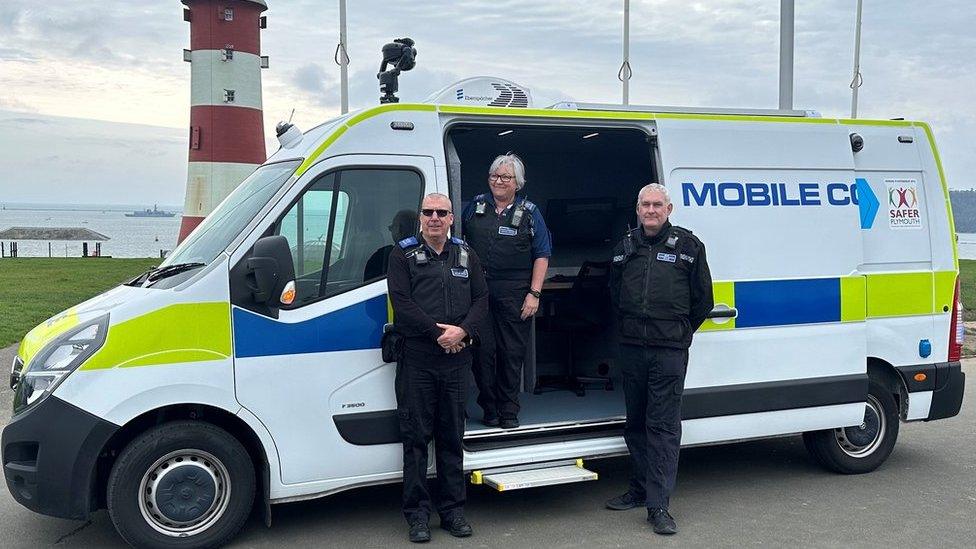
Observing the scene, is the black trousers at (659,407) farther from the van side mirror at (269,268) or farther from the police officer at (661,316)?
the van side mirror at (269,268)

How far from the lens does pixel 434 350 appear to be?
15.5 ft

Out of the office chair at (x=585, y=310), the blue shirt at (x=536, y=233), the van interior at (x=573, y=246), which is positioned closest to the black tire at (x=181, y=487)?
the van interior at (x=573, y=246)

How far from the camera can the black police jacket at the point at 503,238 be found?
211 inches

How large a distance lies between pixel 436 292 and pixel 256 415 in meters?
1.11

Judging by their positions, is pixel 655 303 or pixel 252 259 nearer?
pixel 252 259

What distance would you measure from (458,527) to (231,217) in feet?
6.88

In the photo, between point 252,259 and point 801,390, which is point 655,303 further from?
point 252,259

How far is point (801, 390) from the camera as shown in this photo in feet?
18.9

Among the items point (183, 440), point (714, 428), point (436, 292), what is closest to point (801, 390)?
point (714, 428)

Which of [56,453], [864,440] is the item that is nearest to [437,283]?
[56,453]

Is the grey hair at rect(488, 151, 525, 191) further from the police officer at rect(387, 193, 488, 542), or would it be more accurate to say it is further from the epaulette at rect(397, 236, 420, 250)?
the epaulette at rect(397, 236, 420, 250)

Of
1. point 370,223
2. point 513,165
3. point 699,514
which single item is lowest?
point 699,514

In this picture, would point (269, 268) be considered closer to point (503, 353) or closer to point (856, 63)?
point (503, 353)

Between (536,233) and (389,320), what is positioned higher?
(536,233)
